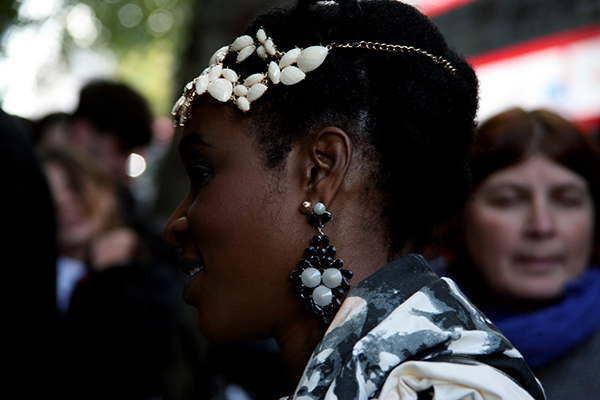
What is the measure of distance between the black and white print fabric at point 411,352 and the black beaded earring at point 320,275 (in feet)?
0.16

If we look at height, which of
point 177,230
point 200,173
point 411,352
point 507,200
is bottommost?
point 507,200

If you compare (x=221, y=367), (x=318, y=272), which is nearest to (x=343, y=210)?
(x=318, y=272)

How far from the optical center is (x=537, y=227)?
8.31 feet

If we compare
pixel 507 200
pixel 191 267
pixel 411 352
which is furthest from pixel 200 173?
pixel 507 200

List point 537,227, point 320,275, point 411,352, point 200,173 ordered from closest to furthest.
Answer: point 411,352 → point 320,275 → point 200,173 → point 537,227

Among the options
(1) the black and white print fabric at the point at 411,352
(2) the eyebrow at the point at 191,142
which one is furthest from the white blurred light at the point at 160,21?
(1) the black and white print fabric at the point at 411,352

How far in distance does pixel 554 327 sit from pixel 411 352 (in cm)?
154

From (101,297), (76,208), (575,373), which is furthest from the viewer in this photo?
(76,208)

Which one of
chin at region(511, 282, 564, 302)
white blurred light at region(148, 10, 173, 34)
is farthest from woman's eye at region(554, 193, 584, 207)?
white blurred light at region(148, 10, 173, 34)

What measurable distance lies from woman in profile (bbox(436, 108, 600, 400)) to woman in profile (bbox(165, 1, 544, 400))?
1.15 meters

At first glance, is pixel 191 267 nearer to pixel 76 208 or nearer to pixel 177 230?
pixel 177 230

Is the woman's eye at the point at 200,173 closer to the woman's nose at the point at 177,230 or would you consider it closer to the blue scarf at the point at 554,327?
the woman's nose at the point at 177,230

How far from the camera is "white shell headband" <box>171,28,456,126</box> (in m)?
1.42

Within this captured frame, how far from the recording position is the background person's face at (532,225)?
258 centimetres
